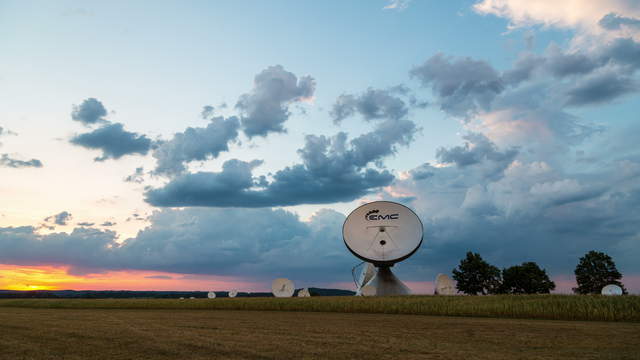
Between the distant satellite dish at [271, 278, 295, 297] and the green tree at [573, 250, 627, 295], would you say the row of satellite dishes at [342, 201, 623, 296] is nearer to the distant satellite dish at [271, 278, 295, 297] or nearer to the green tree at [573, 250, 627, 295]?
the distant satellite dish at [271, 278, 295, 297]

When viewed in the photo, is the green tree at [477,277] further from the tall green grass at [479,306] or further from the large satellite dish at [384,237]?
the tall green grass at [479,306]

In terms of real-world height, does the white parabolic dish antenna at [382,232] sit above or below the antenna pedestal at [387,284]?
above

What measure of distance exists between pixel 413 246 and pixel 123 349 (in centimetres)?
3771

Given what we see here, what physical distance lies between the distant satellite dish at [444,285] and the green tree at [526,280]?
109 ft

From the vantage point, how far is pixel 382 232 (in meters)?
49.3

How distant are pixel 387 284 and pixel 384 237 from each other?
5025 millimetres

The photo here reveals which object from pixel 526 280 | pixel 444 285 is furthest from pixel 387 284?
pixel 526 280

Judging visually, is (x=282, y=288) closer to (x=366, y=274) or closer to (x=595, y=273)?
(x=366, y=274)

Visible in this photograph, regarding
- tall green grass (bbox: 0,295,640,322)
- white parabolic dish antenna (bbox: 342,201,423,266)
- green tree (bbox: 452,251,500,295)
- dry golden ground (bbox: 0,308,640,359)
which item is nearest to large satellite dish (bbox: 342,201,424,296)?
white parabolic dish antenna (bbox: 342,201,423,266)

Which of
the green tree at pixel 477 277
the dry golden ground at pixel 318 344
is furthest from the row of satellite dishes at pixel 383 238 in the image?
the green tree at pixel 477 277

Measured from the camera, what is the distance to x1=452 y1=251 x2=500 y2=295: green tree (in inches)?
3393

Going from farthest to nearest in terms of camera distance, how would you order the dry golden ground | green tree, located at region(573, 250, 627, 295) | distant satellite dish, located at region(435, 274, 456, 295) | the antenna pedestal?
green tree, located at region(573, 250, 627, 295), distant satellite dish, located at region(435, 274, 456, 295), the antenna pedestal, the dry golden ground

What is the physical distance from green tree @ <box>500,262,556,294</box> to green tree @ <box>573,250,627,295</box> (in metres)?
4.94

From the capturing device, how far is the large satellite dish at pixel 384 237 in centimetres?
4816
